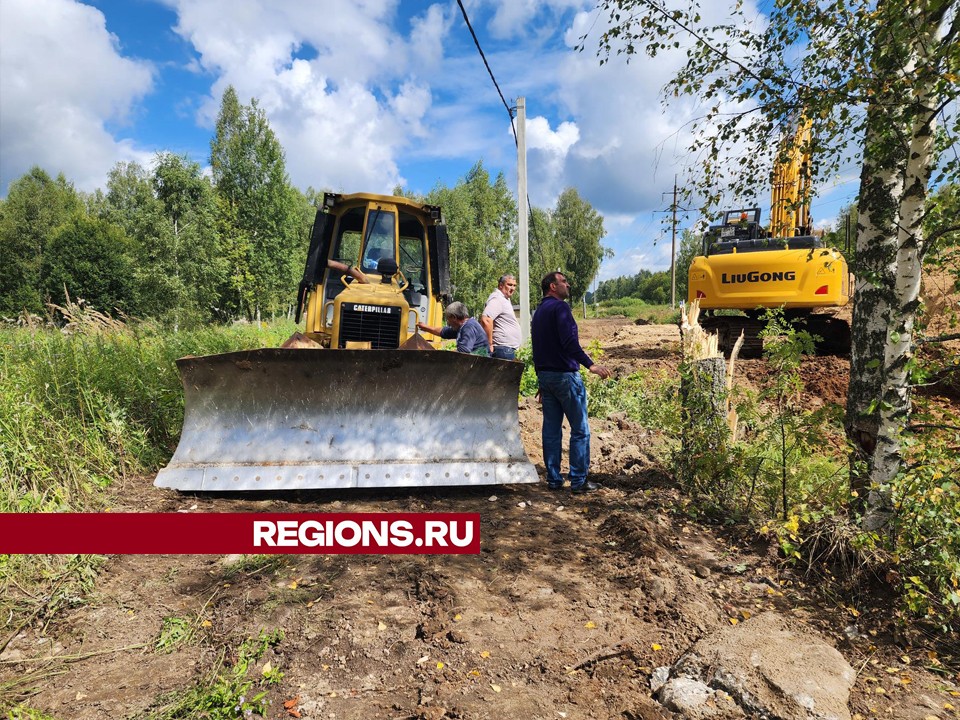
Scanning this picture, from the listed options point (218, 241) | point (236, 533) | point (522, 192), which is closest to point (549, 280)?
point (236, 533)

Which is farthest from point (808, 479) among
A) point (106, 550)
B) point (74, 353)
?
point (74, 353)

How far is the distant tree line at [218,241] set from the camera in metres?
19.4

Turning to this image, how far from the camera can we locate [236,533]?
377 cm

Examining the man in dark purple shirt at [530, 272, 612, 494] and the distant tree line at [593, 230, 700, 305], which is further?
the distant tree line at [593, 230, 700, 305]

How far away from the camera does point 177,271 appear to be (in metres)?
19.3

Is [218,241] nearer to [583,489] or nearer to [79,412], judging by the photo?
[79,412]

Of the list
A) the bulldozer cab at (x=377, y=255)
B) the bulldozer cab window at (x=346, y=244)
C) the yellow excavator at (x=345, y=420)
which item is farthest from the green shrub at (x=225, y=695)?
the bulldozer cab window at (x=346, y=244)

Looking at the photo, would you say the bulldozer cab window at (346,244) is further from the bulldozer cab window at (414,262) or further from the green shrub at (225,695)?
the green shrub at (225,695)

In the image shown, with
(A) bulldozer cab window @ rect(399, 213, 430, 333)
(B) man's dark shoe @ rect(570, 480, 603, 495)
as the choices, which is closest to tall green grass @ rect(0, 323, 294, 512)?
(A) bulldozer cab window @ rect(399, 213, 430, 333)

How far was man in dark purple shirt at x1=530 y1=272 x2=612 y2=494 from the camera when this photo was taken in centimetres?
459

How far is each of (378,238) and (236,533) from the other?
11.1ft

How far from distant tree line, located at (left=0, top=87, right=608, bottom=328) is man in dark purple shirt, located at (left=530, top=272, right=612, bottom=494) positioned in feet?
25.4

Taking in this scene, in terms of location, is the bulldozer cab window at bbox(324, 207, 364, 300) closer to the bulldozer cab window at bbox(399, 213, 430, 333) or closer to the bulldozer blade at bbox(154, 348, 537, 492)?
the bulldozer cab window at bbox(399, 213, 430, 333)

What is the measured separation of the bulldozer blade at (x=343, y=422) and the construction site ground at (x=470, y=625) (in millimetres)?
516
